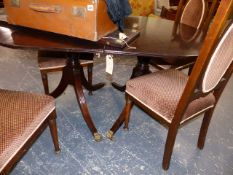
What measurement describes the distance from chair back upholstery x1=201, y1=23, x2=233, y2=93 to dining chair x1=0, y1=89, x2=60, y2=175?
0.79 meters

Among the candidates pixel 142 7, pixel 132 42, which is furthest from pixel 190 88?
pixel 142 7

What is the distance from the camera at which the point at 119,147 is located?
1499mm

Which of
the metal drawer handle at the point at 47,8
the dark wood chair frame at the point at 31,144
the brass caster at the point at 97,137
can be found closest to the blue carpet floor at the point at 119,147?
the brass caster at the point at 97,137

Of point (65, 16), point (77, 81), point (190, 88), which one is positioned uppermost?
point (65, 16)

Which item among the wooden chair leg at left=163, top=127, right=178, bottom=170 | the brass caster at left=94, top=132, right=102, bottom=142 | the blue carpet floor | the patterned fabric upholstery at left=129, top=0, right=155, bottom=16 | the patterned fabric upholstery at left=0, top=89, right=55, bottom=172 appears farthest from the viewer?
the patterned fabric upholstery at left=129, top=0, right=155, bottom=16

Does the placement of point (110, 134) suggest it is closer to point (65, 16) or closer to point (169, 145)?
point (169, 145)

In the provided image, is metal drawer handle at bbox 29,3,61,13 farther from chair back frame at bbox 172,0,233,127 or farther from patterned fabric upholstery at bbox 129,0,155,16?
patterned fabric upholstery at bbox 129,0,155,16

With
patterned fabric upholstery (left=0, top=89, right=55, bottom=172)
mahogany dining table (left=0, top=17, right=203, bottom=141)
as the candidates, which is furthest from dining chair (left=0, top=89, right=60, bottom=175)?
mahogany dining table (left=0, top=17, right=203, bottom=141)

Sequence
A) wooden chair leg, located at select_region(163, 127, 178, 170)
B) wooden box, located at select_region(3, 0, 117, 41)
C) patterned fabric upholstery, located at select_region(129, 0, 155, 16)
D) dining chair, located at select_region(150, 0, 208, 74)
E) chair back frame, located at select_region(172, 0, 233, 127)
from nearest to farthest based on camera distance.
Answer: chair back frame, located at select_region(172, 0, 233, 127) < wooden box, located at select_region(3, 0, 117, 41) < wooden chair leg, located at select_region(163, 127, 178, 170) < dining chair, located at select_region(150, 0, 208, 74) < patterned fabric upholstery, located at select_region(129, 0, 155, 16)

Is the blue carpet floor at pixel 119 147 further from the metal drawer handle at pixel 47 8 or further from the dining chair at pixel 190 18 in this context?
the metal drawer handle at pixel 47 8

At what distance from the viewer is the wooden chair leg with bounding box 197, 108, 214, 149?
1.38 m

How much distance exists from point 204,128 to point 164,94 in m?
0.44

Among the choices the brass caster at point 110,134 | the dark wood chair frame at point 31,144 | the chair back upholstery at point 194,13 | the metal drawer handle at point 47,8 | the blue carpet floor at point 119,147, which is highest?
the metal drawer handle at point 47,8

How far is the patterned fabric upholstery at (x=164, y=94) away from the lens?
1.18 metres
